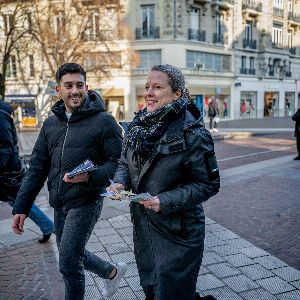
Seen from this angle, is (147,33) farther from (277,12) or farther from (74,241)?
(74,241)

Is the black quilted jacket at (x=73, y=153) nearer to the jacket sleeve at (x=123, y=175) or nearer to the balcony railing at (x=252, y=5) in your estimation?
the jacket sleeve at (x=123, y=175)

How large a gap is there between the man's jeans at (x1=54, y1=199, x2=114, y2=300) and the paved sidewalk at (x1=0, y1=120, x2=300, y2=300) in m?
0.75

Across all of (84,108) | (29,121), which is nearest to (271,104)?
(29,121)

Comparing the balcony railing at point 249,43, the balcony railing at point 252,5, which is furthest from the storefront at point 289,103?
the balcony railing at point 252,5

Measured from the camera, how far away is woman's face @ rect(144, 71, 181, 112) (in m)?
2.39

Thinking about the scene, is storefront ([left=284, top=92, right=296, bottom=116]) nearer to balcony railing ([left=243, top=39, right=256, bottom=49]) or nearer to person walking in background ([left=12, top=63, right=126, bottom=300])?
balcony railing ([left=243, top=39, right=256, bottom=49])

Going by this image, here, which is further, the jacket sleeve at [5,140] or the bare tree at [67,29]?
the bare tree at [67,29]

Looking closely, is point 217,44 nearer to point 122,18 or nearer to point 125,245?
point 122,18

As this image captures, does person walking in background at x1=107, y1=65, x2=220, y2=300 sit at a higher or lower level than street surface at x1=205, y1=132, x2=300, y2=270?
higher

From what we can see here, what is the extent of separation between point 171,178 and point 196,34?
32.4 m

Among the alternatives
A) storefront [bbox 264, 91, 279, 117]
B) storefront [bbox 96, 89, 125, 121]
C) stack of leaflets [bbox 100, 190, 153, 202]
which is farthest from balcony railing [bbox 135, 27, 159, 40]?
stack of leaflets [bbox 100, 190, 153, 202]

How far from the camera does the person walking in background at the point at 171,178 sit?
7.53ft

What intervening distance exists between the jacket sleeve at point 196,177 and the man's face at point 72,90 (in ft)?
3.87

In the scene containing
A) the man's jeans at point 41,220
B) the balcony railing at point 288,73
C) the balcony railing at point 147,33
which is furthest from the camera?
the balcony railing at point 288,73
